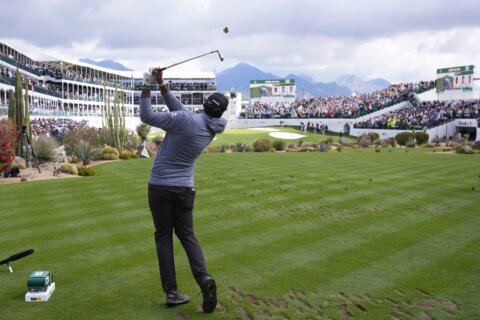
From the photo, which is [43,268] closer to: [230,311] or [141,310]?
[141,310]

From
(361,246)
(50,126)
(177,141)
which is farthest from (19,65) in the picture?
(177,141)

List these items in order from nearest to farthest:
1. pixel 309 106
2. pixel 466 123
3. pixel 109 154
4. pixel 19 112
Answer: pixel 19 112, pixel 109 154, pixel 466 123, pixel 309 106

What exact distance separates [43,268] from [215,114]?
3870 millimetres

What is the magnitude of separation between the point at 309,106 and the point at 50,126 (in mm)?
47275

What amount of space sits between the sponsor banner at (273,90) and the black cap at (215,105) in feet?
297

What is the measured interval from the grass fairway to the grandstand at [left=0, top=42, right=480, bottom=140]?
98.4ft

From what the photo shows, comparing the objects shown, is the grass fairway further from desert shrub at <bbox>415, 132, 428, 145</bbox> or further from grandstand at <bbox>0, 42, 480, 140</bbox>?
desert shrub at <bbox>415, 132, 428, 145</bbox>

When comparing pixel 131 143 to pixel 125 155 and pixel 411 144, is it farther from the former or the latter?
pixel 411 144

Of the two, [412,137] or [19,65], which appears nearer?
[412,137]

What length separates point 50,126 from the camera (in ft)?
144

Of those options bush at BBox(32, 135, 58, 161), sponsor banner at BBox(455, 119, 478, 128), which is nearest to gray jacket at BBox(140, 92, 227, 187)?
bush at BBox(32, 135, 58, 161)

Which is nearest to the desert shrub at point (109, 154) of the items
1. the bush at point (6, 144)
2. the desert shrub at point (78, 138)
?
the desert shrub at point (78, 138)

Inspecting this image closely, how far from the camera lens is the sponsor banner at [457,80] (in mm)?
66188

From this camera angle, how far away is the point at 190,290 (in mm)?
6211
